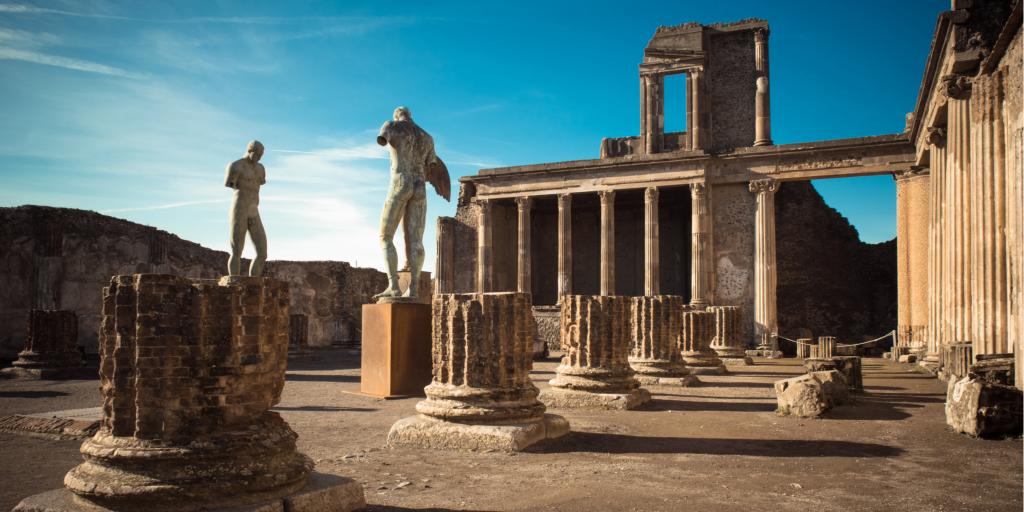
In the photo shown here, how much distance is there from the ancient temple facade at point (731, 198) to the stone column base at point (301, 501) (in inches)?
408

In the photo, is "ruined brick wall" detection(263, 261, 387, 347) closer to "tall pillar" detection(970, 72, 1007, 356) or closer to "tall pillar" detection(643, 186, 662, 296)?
"tall pillar" detection(643, 186, 662, 296)

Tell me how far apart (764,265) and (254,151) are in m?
17.5

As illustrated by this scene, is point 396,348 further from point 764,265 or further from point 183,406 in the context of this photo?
point 764,265

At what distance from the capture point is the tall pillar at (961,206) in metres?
12.7

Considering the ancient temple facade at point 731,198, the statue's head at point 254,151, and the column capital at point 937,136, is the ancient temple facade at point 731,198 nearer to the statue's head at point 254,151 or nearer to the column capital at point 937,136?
the column capital at point 937,136

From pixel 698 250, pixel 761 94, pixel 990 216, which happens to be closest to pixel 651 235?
pixel 698 250

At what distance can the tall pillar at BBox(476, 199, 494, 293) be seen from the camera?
90.6 feet

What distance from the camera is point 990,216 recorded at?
11.4 m

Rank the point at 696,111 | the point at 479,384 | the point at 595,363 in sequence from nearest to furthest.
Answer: the point at 479,384, the point at 595,363, the point at 696,111

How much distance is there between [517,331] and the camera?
651 centimetres

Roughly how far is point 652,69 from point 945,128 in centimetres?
1330

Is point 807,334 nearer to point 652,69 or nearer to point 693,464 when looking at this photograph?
point 652,69

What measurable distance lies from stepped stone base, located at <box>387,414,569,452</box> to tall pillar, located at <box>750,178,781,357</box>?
60.6 feet

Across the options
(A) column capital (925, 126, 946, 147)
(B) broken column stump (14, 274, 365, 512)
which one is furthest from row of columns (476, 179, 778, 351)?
(B) broken column stump (14, 274, 365, 512)
